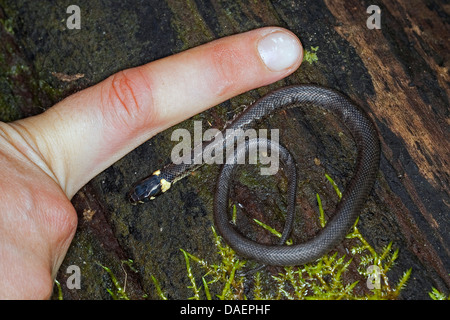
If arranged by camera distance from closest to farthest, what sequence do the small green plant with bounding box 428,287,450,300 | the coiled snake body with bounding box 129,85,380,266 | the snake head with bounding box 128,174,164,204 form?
the small green plant with bounding box 428,287,450,300 < the coiled snake body with bounding box 129,85,380,266 < the snake head with bounding box 128,174,164,204

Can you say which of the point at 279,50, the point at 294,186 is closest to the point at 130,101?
the point at 279,50

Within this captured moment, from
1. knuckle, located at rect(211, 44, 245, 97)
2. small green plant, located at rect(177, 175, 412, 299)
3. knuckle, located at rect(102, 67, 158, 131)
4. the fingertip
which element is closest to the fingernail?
the fingertip

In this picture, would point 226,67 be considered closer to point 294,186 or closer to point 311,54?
point 311,54

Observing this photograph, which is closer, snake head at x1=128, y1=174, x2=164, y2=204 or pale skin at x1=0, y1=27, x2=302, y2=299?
pale skin at x1=0, y1=27, x2=302, y2=299

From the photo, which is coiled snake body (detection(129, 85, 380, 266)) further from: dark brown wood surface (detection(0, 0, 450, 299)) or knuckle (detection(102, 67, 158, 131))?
knuckle (detection(102, 67, 158, 131))

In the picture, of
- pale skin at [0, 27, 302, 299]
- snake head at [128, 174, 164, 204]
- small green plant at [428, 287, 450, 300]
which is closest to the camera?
small green plant at [428, 287, 450, 300]

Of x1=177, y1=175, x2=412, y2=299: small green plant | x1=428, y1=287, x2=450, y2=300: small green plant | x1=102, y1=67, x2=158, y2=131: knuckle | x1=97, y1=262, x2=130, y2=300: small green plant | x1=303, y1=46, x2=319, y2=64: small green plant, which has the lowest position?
x1=428, y1=287, x2=450, y2=300: small green plant

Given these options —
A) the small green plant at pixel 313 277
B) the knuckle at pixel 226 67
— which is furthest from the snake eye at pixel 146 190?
the knuckle at pixel 226 67

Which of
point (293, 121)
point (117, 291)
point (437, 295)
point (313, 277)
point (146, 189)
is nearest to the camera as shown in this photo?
point (437, 295)

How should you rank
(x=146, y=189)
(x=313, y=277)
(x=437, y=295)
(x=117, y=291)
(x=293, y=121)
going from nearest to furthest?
(x=437, y=295), (x=313, y=277), (x=117, y=291), (x=293, y=121), (x=146, y=189)
